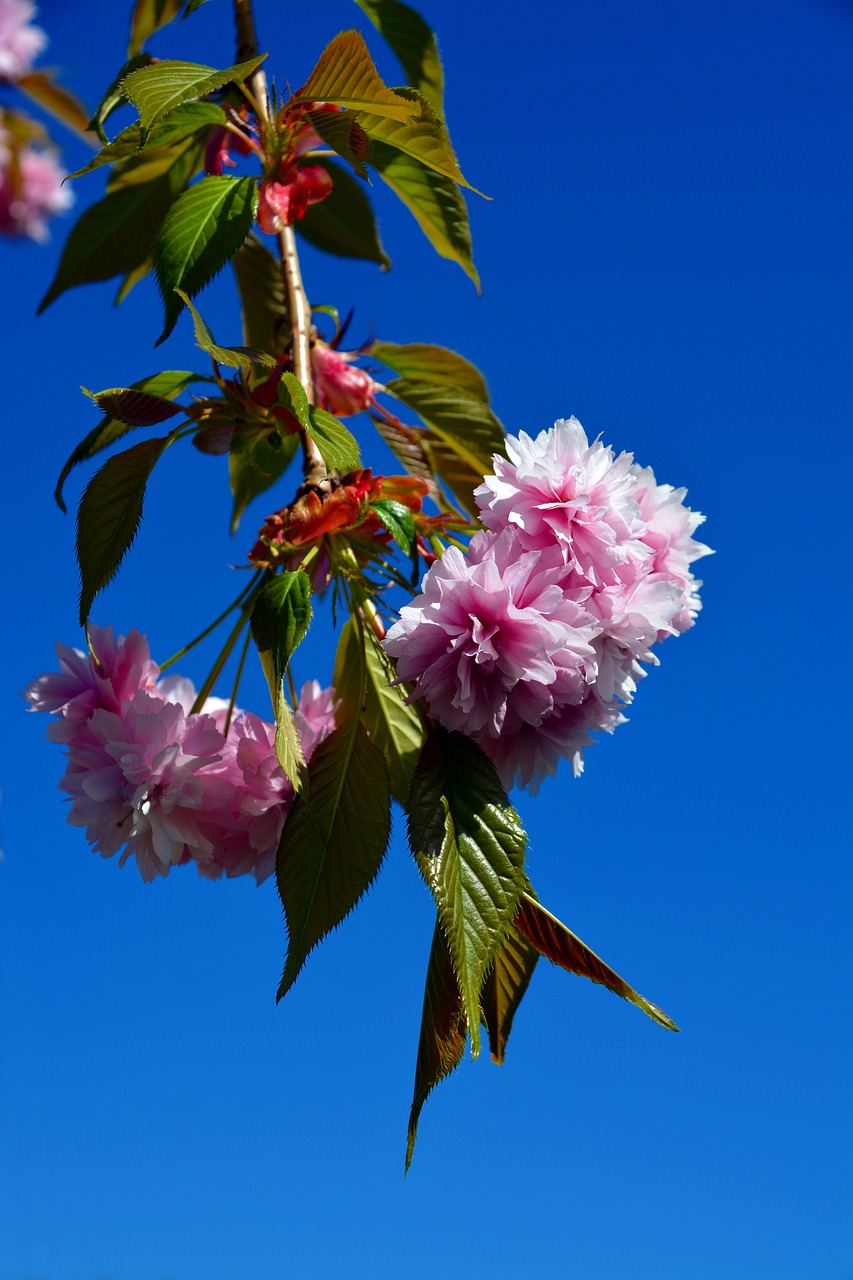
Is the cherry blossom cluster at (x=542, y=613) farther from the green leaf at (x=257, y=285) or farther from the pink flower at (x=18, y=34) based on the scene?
the pink flower at (x=18, y=34)

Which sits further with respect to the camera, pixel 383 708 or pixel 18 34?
pixel 18 34

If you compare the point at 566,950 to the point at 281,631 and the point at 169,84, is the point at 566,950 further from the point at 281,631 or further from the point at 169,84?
the point at 169,84

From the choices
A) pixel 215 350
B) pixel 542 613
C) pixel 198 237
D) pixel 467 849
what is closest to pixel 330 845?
pixel 467 849

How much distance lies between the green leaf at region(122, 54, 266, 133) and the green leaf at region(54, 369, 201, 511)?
7.8 inches

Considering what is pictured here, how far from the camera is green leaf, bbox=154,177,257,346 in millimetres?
903

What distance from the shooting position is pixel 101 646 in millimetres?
944

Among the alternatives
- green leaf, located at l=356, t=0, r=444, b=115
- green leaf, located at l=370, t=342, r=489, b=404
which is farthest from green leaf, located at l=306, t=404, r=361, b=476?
green leaf, located at l=356, t=0, r=444, b=115

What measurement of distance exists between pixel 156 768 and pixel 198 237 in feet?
1.41

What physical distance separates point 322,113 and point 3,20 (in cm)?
191

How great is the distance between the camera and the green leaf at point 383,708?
3.06 ft

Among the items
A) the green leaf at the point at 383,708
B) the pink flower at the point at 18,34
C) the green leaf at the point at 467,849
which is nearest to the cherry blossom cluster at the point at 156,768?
the green leaf at the point at 383,708

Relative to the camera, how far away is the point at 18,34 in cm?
246

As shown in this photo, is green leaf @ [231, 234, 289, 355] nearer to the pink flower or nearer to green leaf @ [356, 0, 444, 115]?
green leaf @ [356, 0, 444, 115]

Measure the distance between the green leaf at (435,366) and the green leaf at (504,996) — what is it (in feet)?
1.91
